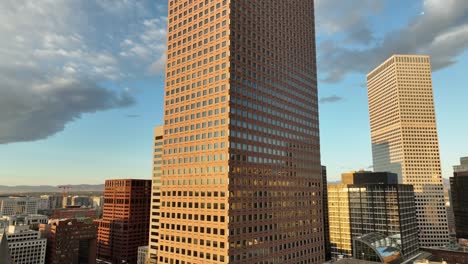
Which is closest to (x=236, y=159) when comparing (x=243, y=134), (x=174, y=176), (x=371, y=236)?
(x=243, y=134)

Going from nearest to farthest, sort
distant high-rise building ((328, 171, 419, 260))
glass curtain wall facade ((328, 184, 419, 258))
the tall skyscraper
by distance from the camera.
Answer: the tall skyscraper, distant high-rise building ((328, 171, 419, 260)), glass curtain wall facade ((328, 184, 419, 258))

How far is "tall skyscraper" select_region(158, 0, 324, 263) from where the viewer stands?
112 meters

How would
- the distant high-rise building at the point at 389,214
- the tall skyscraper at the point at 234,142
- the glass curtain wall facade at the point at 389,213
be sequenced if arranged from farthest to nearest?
the glass curtain wall facade at the point at 389,213 → the distant high-rise building at the point at 389,214 → the tall skyscraper at the point at 234,142

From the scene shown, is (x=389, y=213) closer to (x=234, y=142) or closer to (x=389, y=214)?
(x=389, y=214)

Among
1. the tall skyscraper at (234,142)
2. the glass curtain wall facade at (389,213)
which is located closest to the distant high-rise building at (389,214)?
the glass curtain wall facade at (389,213)

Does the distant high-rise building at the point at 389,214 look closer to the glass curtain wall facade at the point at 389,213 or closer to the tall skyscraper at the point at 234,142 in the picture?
the glass curtain wall facade at the point at 389,213

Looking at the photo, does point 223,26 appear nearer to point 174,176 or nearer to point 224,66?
point 224,66

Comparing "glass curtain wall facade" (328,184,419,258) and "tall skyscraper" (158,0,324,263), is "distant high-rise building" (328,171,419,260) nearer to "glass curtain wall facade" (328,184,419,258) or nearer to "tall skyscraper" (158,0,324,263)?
"glass curtain wall facade" (328,184,419,258)

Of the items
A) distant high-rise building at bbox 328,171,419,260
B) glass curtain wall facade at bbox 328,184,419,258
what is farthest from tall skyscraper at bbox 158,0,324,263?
glass curtain wall facade at bbox 328,184,419,258

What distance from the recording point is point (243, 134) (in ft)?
387

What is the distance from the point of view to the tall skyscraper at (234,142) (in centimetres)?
11212

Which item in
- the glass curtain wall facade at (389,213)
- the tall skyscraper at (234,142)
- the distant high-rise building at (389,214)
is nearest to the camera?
the tall skyscraper at (234,142)

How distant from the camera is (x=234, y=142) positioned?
114000 mm

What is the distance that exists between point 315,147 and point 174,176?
72.5 metres
